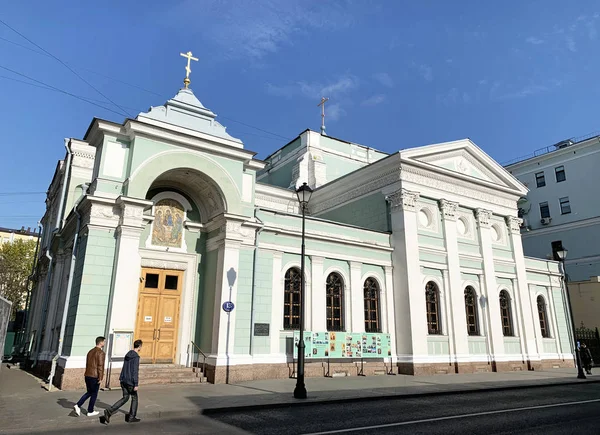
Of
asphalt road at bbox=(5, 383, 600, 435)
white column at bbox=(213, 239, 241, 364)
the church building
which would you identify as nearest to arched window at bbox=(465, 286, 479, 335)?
the church building

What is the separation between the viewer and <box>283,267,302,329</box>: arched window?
17281 millimetres

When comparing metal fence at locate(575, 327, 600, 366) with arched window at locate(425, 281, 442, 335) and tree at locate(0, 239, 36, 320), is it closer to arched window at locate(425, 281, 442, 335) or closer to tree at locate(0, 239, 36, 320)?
arched window at locate(425, 281, 442, 335)

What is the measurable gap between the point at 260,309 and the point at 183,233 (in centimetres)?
403

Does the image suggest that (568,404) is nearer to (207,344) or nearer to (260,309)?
(260,309)

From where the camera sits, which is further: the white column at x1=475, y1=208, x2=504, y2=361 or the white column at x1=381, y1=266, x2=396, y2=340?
the white column at x1=475, y1=208, x2=504, y2=361

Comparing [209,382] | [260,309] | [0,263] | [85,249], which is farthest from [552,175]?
[0,263]

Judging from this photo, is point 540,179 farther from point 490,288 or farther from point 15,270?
point 15,270

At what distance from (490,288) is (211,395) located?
54.1 ft

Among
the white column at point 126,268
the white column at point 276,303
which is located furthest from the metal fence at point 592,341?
the white column at point 126,268

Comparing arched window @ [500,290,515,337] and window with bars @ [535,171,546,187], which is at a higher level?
window with bars @ [535,171,546,187]

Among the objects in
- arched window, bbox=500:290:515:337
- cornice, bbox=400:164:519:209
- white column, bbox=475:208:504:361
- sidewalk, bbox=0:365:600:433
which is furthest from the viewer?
arched window, bbox=500:290:515:337

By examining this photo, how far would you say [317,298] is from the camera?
Answer: 17.9 meters

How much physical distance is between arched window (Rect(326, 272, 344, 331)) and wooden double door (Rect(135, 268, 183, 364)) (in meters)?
6.30

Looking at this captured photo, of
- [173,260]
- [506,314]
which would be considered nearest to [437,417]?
[173,260]
